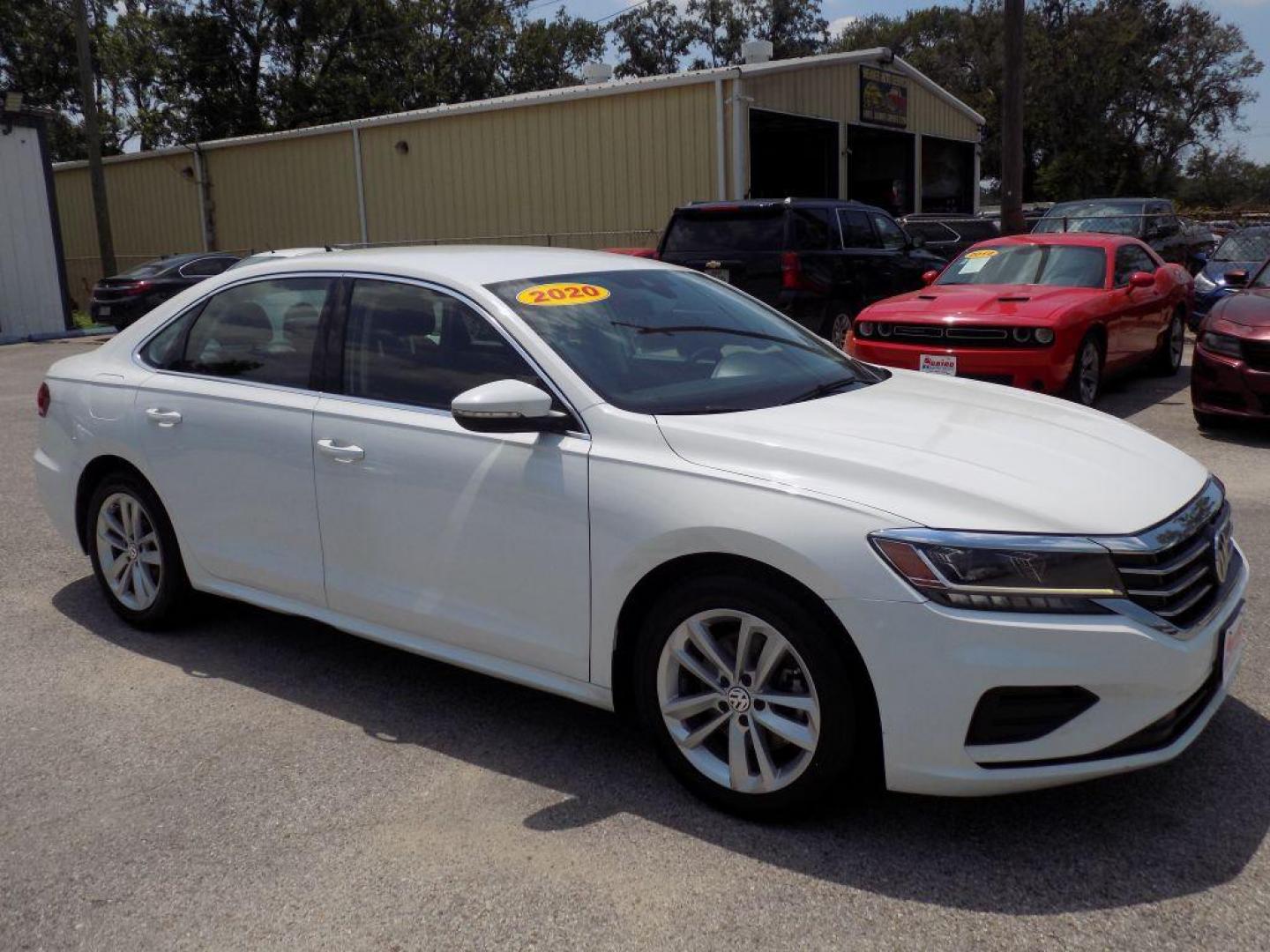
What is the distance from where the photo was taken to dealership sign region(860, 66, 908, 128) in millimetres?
22797

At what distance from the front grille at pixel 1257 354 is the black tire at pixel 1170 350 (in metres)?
3.26

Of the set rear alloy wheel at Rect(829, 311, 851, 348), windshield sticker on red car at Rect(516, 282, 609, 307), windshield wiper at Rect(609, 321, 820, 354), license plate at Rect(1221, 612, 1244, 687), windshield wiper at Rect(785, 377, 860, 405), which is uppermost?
windshield sticker on red car at Rect(516, 282, 609, 307)

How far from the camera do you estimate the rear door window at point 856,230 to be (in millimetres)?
13141

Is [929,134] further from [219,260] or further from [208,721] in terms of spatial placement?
[208,721]

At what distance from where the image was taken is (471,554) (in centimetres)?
361

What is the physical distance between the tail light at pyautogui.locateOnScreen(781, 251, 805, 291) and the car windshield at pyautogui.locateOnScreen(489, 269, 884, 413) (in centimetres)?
782

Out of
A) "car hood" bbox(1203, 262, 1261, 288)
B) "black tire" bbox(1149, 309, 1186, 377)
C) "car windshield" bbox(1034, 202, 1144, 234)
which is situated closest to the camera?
"black tire" bbox(1149, 309, 1186, 377)

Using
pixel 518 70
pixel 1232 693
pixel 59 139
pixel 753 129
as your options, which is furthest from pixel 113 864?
pixel 59 139

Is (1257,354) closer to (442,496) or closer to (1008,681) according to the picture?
(1008,681)

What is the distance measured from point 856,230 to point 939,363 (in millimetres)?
5238

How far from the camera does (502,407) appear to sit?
11.0ft

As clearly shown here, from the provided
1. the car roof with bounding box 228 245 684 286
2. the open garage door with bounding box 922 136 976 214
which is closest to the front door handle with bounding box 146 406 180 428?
the car roof with bounding box 228 245 684 286

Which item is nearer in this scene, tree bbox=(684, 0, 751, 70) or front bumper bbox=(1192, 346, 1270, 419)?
front bumper bbox=(1192, 346, 1270, 419)

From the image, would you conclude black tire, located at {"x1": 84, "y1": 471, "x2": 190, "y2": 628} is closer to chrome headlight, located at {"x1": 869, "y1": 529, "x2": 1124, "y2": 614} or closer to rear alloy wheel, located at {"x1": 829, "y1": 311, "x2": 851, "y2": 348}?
chrome headlight, located at {"x1": 869, "y1": 529, "x2": 1124, "y2": 614}
